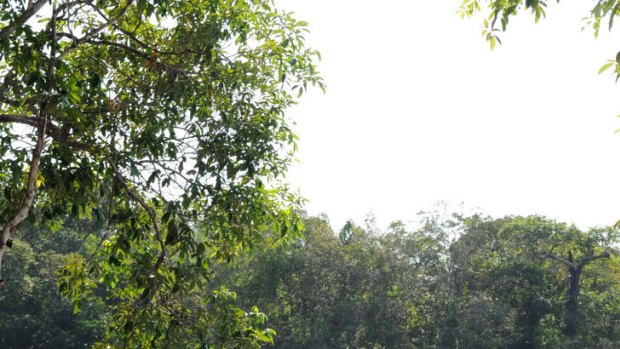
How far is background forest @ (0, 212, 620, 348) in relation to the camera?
18.6m

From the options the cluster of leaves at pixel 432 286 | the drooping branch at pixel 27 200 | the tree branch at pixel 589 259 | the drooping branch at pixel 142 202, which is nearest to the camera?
the drooping branch at pixel 27 200

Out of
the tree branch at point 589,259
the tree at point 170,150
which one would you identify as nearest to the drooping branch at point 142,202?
the tree at point 170,150

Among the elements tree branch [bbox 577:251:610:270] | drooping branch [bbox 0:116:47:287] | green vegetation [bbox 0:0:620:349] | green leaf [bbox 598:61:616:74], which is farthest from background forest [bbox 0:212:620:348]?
green leaf [bbox 598:61:616:74]

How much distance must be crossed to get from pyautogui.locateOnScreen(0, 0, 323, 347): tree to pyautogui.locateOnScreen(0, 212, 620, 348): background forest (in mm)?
13852

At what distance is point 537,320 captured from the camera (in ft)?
62.5

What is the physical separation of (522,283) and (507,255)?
33.4 inches

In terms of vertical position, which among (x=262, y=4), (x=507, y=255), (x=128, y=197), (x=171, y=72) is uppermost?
(x=507, y=255)

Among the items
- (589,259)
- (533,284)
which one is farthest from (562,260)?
(533,284)

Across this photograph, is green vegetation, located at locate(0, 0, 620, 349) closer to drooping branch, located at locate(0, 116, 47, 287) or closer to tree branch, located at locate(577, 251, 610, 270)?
drooping branch, located at locate(0, 116, 47, 287)

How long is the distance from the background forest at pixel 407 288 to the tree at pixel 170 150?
13.9 meters

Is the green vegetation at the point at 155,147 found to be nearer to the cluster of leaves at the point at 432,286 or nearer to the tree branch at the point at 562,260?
the cluster of leaves at the point at 432,286

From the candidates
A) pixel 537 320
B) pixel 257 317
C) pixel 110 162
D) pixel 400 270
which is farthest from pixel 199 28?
pixel 537 320

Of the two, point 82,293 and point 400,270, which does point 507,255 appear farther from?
point 82,293

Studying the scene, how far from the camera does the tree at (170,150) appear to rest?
14.2 feet
